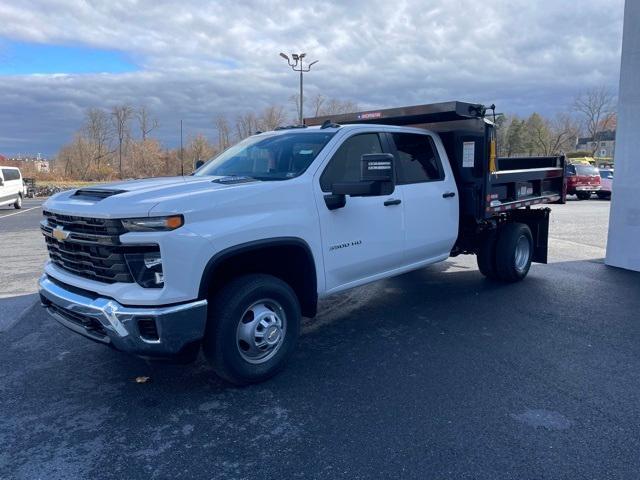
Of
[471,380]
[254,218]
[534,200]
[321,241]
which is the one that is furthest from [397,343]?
[534,200]

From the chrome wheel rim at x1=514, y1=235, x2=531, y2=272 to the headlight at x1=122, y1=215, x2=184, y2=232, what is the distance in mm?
5231

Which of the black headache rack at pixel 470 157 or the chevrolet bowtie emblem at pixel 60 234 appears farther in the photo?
the black headache rack at pixel 470 157

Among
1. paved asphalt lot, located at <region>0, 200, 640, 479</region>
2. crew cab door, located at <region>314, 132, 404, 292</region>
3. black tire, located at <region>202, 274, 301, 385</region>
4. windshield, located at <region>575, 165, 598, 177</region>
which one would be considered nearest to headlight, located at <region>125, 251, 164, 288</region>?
black tire, located at <region>202, 274, 301, 385</region>

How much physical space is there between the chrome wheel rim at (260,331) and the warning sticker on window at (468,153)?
3.20m

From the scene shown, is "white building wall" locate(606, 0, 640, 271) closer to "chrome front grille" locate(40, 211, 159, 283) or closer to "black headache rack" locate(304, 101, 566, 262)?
"black headache rack" locate(304, 101, 566, 262)

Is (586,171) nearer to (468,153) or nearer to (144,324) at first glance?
(468,153)

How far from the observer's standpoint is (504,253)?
6.96m

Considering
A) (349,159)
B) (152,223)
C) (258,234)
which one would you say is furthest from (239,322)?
(349,159)

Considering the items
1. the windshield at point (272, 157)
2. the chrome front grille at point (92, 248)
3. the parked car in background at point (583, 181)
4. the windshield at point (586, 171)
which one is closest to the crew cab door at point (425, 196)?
the windshield at point (272, 157)

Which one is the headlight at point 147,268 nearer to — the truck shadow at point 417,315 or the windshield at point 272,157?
the truck shadow at point 417,315

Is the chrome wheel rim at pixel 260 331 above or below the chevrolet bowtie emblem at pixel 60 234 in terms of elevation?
below

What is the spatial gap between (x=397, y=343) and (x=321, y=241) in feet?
4.49

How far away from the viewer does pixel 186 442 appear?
321cm

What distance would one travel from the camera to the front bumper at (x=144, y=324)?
3.31 m
